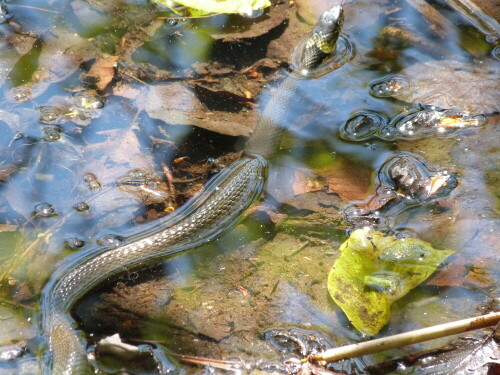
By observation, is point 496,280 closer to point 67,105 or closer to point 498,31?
point 498,31

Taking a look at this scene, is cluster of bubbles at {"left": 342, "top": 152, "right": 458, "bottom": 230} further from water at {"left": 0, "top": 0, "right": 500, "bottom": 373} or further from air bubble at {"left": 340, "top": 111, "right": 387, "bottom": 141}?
air bubble at {"left": 340, "top": 111, "right": 387, "bottom": 141}

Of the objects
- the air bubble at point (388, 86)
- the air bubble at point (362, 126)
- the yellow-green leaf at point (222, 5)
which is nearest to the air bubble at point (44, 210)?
the air bubble at point (362, 126)

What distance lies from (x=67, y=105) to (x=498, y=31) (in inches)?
162

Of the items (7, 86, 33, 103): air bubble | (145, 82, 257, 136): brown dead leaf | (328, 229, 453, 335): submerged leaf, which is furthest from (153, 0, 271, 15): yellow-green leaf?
(328, 229, 453, 335): submerged leaf

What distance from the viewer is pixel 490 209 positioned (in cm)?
361

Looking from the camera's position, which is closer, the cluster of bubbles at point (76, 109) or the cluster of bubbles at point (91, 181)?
the cluster of bubbles at point (91, 181)

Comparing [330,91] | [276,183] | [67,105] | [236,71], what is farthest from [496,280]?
[67,105]

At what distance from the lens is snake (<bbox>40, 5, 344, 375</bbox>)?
3.16 metres

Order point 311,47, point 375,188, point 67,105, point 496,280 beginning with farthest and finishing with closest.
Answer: point 311,47, point 67,105, point 375,188, point 496,280

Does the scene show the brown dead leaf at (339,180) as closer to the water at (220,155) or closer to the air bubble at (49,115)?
the water at (220,155)

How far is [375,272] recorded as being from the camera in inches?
130

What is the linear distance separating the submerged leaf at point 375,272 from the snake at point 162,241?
980 millimetres

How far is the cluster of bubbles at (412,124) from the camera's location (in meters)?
4.30

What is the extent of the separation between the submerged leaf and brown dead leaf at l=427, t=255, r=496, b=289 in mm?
63
